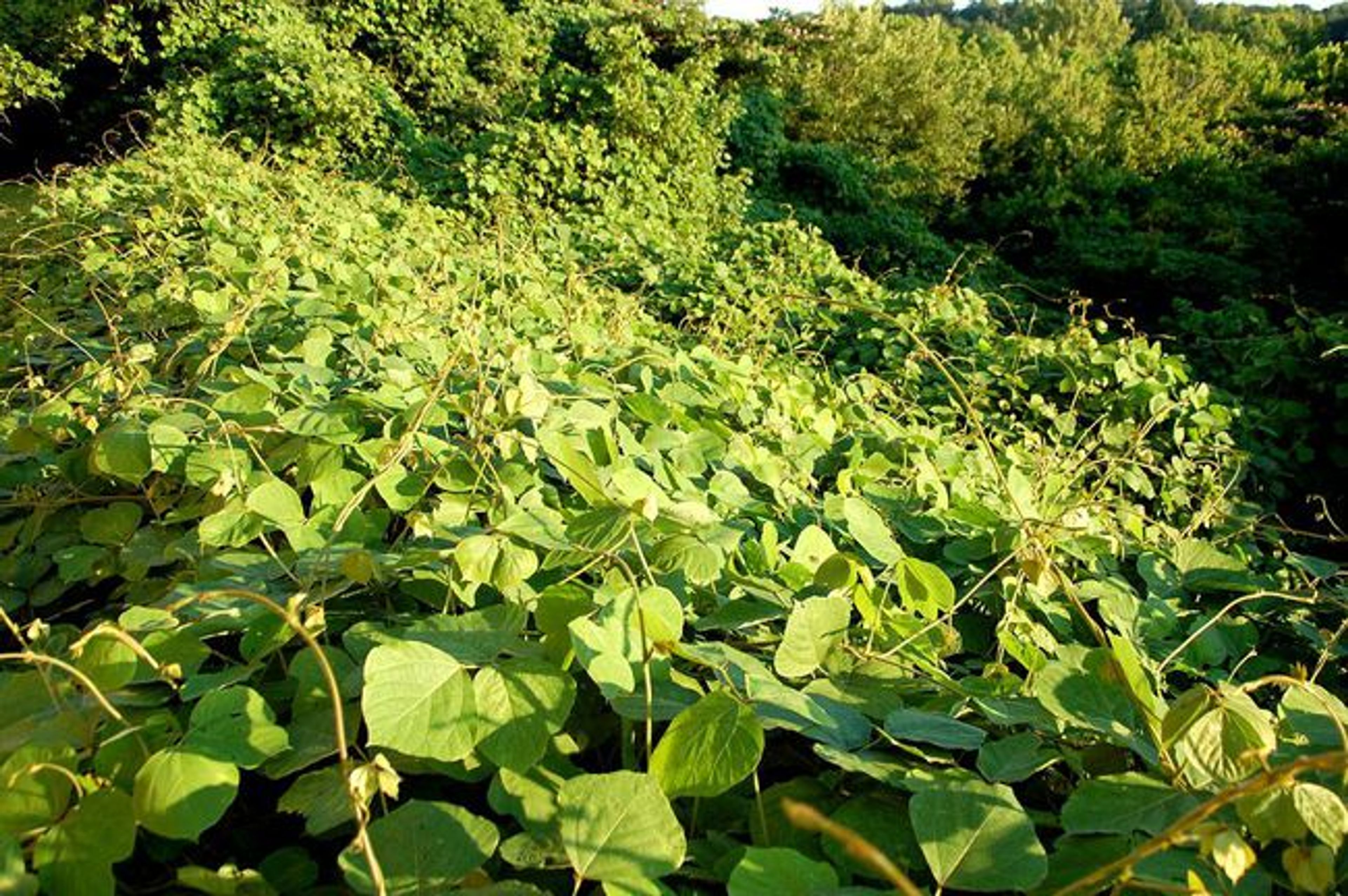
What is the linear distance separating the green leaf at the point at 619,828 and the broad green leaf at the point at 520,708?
0.18 feet

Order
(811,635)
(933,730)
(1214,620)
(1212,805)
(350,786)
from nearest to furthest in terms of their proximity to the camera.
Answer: (1212,805) → (350,786) → (933,730) → (811,635) → (1214,620)

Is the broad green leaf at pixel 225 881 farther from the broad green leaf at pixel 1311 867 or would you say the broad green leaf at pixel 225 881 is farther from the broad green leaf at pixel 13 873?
the broad green leaf at pixel 1311 867

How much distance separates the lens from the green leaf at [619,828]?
65 centimetres

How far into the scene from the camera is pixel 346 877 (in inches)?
24.2

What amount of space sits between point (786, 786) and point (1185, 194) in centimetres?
1168

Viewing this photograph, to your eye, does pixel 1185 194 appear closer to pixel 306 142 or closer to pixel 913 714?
pixel 306 142

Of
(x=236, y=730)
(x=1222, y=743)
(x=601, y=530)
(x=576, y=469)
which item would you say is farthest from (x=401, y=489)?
(x=1222, y=743)

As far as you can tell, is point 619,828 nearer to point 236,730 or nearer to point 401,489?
point 236,730

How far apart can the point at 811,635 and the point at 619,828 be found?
0.34 m

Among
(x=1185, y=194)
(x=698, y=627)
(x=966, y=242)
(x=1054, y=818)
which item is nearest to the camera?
(x=1054, y=818)

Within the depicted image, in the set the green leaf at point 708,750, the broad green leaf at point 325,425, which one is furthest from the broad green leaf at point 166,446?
the green leaf at point 708,750

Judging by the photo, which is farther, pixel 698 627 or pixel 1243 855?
pixel 698 627

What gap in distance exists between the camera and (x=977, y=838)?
0.69 m

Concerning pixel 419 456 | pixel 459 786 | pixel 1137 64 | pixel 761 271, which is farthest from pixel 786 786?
pixel 1137 64
